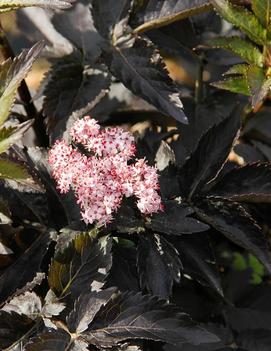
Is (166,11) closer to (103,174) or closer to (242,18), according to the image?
(242,18)

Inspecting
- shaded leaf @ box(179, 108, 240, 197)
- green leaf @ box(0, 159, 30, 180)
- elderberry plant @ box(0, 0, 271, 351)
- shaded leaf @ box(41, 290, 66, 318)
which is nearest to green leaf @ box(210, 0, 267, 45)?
elderberry plant @ box(0, 0, 271, 351)

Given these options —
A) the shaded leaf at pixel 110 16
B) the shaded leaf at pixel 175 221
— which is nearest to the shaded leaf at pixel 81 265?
the shaded leaf at pixel 175 221

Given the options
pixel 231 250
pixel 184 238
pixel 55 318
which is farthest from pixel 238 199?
pixel 231 250

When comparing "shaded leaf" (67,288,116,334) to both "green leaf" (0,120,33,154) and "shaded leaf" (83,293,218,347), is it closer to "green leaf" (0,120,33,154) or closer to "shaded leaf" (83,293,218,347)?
"shaded leaf" (83,293,218,347)

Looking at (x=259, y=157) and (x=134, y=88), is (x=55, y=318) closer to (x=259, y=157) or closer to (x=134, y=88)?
(x=134, y=88)

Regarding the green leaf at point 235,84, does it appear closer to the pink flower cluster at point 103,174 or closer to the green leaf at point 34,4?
the pink flower cluster at point 103,174

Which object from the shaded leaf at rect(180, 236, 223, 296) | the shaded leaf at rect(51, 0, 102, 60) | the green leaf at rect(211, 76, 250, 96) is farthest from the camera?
the shaded leaf at rect(51, 0, 102, 60)
